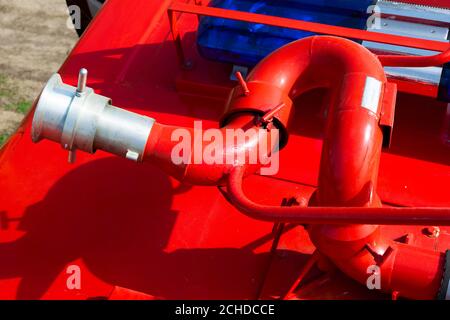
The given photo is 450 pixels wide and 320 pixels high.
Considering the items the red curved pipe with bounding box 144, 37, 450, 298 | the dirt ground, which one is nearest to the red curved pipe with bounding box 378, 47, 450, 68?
the red curved pipe with bounding box 144, 37, 450, 298

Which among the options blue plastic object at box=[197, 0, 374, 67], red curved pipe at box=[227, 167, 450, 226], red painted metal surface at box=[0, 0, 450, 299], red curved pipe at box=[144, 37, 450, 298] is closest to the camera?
red curved pipe at box=[227, 167, 450, 226]

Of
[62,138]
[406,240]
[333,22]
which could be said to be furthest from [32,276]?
[333,22]

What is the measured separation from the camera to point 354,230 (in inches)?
68.9

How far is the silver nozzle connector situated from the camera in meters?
1.78

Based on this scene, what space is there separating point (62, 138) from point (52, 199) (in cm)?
52

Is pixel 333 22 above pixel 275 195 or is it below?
above

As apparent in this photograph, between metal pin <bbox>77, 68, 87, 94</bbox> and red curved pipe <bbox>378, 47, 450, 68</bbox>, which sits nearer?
metal pin <bbox>77, 68, 87, 94</bbox>

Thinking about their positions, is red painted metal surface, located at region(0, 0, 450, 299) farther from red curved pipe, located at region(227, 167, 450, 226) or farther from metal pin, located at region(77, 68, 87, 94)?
metal pin, located at region(77, 68, 87, 94)

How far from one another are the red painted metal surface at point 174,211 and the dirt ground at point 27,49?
2.04 metres

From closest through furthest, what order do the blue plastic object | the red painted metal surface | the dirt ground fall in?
the red painted metal surface → the blue plastic object → the dirt ground

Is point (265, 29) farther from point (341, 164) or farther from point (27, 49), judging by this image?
point (27, 49)

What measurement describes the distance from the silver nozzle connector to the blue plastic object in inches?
25.6

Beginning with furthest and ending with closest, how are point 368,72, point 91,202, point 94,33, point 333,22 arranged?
point 94,33 → point 333,22 → point 91,202 → point 368,72

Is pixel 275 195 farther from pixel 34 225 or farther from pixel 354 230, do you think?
pixel 34 225
